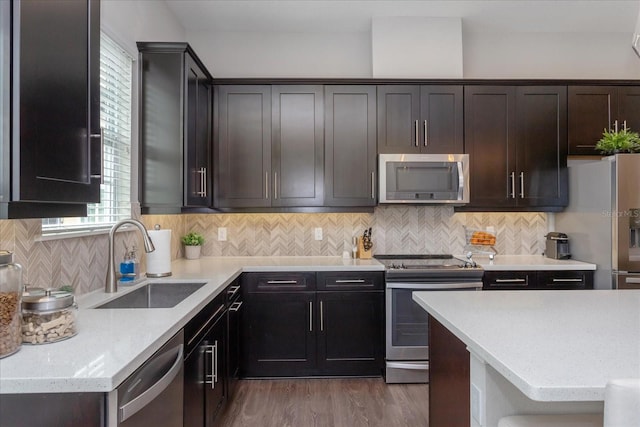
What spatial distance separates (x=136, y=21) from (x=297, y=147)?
1449 mm

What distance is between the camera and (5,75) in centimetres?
105

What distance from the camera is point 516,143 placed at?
3.43m

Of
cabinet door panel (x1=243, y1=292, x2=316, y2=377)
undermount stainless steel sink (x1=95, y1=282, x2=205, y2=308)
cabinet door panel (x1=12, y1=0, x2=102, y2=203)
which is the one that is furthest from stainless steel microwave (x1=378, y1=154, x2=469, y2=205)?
cabinet door panel (x1=12, y1=0, x2=102, y2=203)

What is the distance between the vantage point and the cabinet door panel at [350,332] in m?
3.11

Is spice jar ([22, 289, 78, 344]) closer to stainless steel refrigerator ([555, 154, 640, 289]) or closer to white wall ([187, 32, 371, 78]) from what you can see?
white wall ([187, 32, 371, 78])

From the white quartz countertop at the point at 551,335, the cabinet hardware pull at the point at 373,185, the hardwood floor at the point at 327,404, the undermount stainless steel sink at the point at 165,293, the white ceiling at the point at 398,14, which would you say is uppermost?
the white ceiling at the point at 398,14

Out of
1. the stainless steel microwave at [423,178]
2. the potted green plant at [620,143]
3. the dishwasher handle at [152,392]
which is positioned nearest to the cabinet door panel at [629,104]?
the potted green plant at [620,143]

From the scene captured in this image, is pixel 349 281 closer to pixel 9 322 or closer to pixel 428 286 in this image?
pixel 428 286

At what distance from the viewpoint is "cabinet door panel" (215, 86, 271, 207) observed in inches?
133

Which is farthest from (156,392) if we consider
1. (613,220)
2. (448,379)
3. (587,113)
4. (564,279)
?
(587,113)

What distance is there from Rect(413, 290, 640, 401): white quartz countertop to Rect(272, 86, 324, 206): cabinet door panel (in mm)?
1653

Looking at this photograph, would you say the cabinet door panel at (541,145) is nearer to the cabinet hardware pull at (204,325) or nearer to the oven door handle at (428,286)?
the oven door handle at (428,286)

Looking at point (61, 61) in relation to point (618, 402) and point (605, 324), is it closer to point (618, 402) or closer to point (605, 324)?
point (618, 402)

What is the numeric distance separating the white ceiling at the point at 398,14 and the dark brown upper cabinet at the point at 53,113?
2.16 meters
